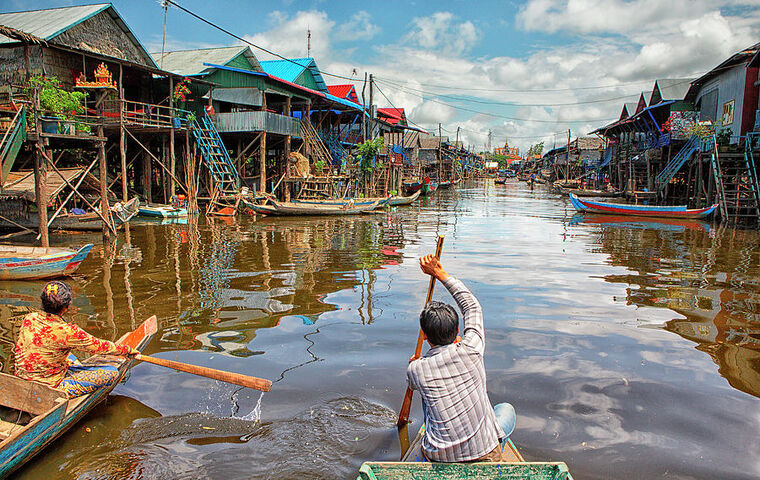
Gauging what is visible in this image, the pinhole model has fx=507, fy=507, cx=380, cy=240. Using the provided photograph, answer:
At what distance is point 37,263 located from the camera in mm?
8953

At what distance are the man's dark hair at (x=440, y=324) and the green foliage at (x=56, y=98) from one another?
16.2 m

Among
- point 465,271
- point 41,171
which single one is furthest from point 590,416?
point 41,171

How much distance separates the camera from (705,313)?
7.90 meters

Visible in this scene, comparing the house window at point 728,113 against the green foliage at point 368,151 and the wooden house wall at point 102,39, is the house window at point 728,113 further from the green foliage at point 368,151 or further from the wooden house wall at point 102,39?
the wooden house wall at point 102,39

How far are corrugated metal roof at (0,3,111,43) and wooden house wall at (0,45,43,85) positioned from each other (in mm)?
399

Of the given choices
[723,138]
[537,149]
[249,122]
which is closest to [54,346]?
[249,122]

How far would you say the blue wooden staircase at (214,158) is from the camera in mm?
21422

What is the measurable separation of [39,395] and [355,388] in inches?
109

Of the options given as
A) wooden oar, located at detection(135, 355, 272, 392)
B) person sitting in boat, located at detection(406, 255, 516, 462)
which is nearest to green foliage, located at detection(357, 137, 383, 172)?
wooden oar, located at detection(135, 355, 272, 392)

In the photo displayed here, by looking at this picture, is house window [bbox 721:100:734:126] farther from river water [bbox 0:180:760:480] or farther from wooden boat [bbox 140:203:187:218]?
wooden boat [bbox 140:203:187:218]

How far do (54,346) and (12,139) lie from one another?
9.03 metres

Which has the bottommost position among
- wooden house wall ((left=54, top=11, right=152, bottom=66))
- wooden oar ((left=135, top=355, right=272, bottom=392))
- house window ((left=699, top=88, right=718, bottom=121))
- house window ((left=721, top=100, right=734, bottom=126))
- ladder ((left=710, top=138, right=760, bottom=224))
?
wooden oar ((left=135, top=355, right=272, bottom=392))

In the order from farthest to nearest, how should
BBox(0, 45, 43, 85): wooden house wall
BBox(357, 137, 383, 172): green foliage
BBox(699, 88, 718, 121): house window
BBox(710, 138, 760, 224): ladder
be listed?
1. BBox(357, 137, 383, 172): green foliage
2. BBox(699, 88, 718, 121): house window
3. BBox(710, 138, 760, 224): ladder
4. BBox(0, 45, 43, 85): wooden house wall

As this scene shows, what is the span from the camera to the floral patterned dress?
414 centimetres
